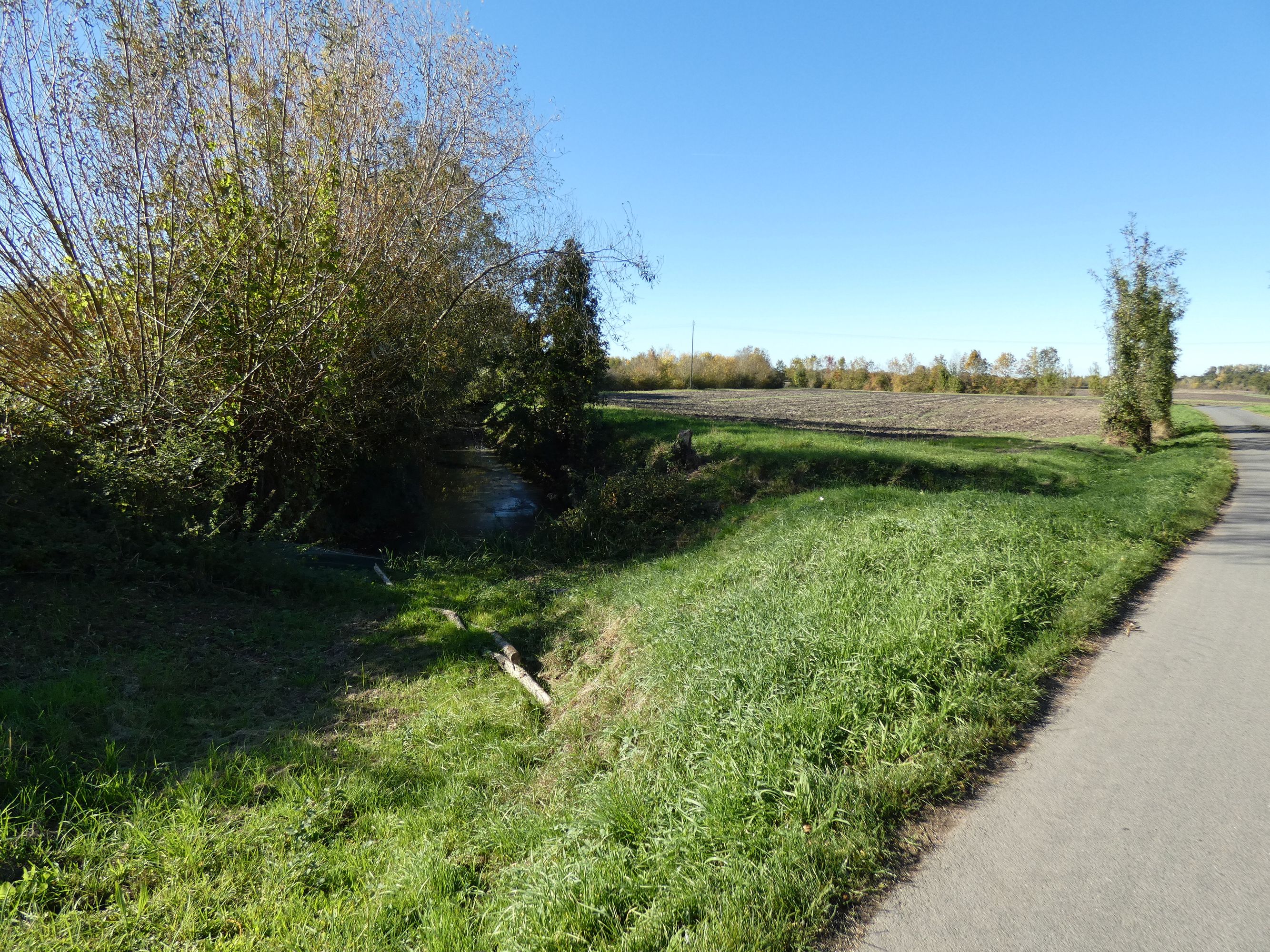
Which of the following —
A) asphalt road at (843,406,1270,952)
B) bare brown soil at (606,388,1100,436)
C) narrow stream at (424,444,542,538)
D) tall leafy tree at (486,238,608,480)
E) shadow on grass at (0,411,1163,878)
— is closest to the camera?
asphalt road at (843,406,1270,952)

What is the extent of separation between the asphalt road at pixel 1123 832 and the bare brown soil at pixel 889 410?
21.4m

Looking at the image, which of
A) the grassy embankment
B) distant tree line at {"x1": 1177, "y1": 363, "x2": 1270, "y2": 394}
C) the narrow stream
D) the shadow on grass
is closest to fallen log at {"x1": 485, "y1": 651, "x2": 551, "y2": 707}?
the grassy embankment

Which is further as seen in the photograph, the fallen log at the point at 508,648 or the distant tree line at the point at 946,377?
the distant tree line at the point at 946,377

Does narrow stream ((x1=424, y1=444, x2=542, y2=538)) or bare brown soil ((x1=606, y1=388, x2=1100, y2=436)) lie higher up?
bare brown soil ((x1=606, y1=388, x2=1100, y2=436))

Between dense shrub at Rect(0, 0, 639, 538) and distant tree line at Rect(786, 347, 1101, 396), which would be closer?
dense shrub at Rect(0, 0, 639, 538)

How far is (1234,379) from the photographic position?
3735 inches

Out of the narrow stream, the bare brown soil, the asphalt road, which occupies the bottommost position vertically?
the narrow stream

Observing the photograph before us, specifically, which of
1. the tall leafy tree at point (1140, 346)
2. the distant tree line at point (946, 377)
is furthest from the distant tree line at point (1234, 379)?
the tall leafy tree at point (1140, 346)

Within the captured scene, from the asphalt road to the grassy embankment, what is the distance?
0.23 m

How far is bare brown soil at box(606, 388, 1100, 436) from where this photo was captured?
28.3 metres

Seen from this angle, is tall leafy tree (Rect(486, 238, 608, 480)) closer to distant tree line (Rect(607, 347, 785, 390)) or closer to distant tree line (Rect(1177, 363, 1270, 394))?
distant tree line (Rect(607, 347, 785, 390))

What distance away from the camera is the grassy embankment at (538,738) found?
297cm

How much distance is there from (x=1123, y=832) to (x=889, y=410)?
126 feet

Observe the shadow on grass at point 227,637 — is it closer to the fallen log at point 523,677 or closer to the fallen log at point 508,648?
the fallen log at point 508,648
